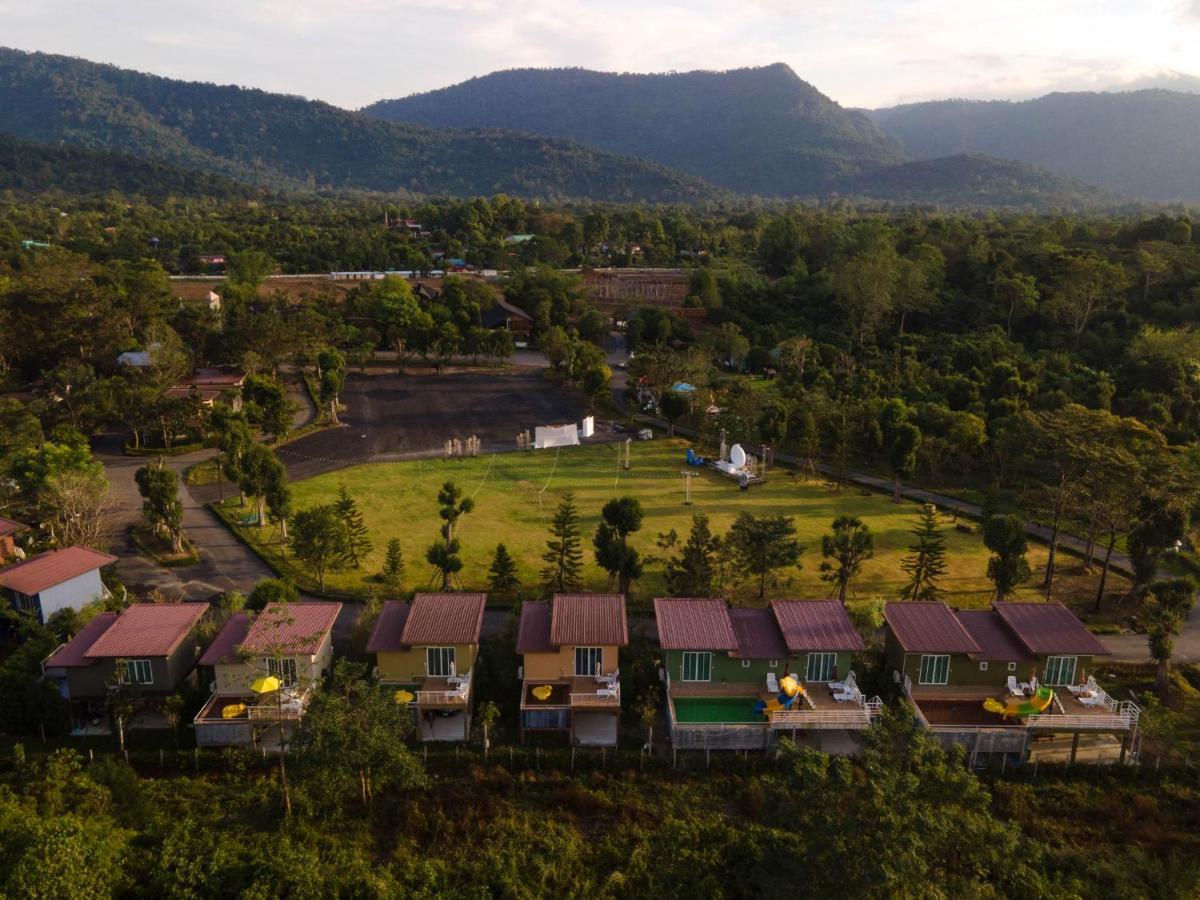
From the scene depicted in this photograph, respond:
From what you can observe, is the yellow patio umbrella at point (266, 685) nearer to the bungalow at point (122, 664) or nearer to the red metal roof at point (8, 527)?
the bungalow at point (122, 664)

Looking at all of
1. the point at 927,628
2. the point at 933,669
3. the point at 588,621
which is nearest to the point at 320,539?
the point at 588,621

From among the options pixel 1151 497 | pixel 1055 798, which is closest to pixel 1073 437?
pixel 1151 497

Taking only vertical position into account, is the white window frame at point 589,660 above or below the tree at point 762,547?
below

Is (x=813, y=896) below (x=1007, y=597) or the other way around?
the other way around

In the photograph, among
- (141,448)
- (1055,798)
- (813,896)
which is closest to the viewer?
(813,896)

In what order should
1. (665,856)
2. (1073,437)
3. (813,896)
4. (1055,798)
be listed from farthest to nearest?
(1073,437)
(1055,798)
(665,856)
(813,896)

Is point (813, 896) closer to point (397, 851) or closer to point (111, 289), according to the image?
point (397, 851)

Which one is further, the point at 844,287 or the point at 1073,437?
the point at 844,287

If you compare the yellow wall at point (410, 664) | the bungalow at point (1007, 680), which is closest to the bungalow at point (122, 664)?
the yellow wall at point (410, 664)
